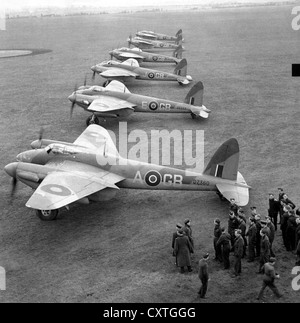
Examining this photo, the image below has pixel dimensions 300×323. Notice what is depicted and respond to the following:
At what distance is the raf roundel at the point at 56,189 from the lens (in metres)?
15.5

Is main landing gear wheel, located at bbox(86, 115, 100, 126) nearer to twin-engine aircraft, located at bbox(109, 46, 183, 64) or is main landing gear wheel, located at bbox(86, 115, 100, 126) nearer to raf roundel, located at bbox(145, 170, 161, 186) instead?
raf roundel, located at bbox(145, 170, 161, 186)

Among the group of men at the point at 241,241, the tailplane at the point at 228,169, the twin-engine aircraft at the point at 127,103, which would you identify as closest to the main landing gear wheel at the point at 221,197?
the tailplane at the point at 228,169

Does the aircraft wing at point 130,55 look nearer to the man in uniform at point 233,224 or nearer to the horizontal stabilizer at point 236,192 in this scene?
the horizontal stabilizer at point 236,192

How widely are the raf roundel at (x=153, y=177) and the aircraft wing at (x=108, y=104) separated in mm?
10185

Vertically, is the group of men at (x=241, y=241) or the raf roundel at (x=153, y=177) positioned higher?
the raf roundel at (x=153, y=177)

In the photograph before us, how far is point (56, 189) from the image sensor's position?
15.7 metres

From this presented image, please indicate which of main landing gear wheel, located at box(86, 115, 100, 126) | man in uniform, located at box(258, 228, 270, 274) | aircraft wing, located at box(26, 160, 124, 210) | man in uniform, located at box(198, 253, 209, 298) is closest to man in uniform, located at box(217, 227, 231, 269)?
man in uniform, located at box(258, 228, 270, 274)

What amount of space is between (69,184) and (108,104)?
38.7 ft

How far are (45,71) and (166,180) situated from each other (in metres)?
34.5

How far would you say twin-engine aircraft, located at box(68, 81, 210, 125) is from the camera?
88.8ft

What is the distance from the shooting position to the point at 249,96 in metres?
33.6

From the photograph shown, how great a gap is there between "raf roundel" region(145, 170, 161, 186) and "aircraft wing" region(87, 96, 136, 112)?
10.2 meters
